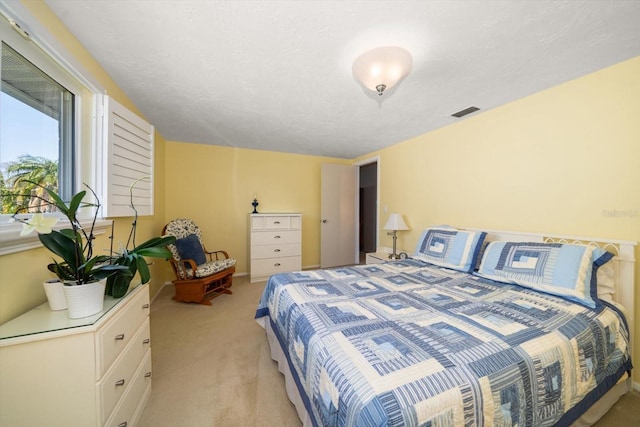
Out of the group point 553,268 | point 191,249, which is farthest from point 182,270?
point 553,268

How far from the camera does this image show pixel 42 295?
1.17 m

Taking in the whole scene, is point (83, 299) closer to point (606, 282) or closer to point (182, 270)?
point (182, 270)

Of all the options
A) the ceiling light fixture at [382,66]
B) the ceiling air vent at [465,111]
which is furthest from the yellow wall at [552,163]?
the ceiling light fixture at [382,66]

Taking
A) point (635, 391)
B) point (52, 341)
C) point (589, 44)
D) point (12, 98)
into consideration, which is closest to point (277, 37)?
point (12, 98)

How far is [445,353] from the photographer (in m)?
0.95

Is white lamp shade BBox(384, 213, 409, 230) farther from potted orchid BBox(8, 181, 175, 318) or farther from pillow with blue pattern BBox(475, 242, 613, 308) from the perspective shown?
potted orchid BBox(8, 181, 175, 318)

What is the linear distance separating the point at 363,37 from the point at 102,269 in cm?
197

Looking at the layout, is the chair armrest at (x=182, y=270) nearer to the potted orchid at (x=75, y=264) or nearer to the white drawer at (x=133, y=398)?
the white drawer at (x=133, y=398)

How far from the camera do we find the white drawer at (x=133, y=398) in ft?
3.62

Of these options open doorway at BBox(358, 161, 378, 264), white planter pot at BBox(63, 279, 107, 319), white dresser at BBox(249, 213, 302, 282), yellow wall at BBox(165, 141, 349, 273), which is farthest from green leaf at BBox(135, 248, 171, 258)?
open doorway at BBox(358, 161, 378, 264)

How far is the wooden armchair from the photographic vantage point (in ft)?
9.34

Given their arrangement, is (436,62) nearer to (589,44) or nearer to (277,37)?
(589,44)

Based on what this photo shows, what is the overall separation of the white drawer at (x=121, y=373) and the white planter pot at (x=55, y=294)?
0.39 metres

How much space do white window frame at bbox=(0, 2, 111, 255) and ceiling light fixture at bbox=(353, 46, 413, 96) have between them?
1741 mm
